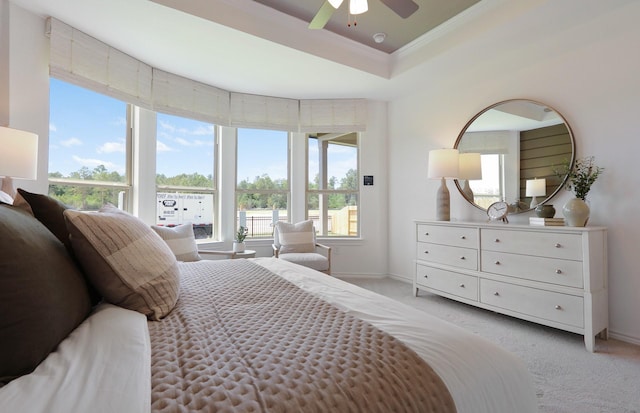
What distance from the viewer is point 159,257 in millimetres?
1178

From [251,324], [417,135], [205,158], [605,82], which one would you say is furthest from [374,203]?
[251,324]

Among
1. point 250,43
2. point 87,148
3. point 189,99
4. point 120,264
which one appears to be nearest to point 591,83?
point 250,43

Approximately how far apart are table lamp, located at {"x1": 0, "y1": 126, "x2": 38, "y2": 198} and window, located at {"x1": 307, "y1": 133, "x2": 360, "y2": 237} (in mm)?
3234

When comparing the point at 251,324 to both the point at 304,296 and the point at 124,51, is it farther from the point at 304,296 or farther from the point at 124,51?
the point at 124,51

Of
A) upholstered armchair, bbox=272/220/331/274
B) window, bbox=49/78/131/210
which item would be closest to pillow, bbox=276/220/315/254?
upholstered armchair, bbox=272/220/331/274

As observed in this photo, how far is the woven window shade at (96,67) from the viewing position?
278 cm

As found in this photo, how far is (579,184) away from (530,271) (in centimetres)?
83

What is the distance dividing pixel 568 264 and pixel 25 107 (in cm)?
457

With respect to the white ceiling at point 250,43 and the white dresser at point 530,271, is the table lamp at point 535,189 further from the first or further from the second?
the white ceiling at point 250,43

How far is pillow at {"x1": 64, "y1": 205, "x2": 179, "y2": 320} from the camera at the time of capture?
38.3 inches

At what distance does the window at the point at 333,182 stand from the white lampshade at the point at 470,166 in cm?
163

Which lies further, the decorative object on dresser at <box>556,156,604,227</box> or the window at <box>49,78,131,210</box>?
the window at <box>49,78,131,210</box>

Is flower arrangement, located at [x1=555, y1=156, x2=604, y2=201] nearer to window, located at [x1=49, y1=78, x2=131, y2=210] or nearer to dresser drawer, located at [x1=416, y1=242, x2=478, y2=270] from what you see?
dresser drawer, located at [x1=416, y1=242, x2=478, y2=270]

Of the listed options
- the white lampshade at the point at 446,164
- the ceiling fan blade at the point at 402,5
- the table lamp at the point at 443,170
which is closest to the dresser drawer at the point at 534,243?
the table lamp at the point at 443,170
